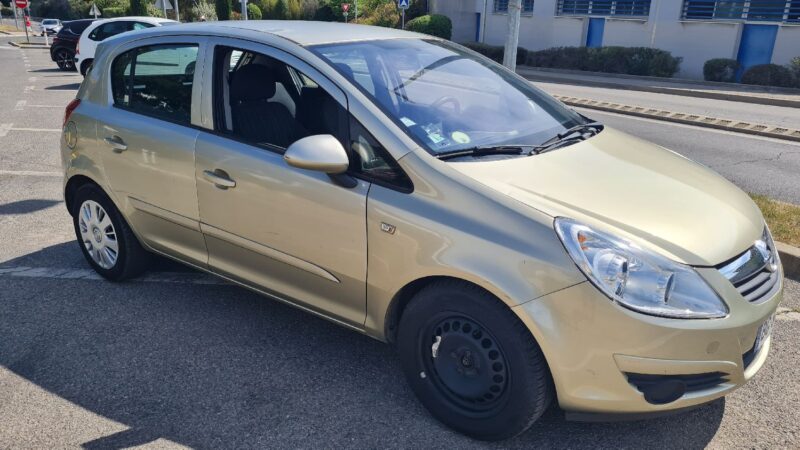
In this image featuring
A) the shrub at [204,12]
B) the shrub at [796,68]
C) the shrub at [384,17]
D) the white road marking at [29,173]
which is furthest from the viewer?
the shrub at [204,12]

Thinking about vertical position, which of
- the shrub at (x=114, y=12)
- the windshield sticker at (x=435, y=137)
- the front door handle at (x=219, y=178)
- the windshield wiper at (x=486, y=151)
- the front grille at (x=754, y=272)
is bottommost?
the shrub at (x=114, y=12)

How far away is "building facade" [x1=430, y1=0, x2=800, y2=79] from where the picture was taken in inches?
851

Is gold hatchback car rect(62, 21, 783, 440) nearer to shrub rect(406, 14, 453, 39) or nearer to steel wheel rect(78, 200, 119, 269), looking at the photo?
steel wheel rect(78, 200, 119, 269)

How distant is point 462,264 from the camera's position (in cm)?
263

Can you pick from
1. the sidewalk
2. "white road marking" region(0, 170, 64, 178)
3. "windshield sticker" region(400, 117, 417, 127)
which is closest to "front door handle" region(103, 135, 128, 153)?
"windshield sticker" region(400, 117, 417, 127)

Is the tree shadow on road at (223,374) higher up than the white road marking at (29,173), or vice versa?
the tree shadow on road at (223,374)

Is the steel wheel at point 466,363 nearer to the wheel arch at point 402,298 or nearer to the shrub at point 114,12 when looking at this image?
the wheel arch at point 402,298

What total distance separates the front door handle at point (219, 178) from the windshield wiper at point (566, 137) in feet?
5.05

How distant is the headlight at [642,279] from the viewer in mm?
2420

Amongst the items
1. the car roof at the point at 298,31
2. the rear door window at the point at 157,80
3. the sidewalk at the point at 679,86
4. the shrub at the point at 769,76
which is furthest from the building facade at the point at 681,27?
the rear door window at the point at 157,80

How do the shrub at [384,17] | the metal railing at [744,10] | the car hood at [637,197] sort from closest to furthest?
the car hood at [637,197], the metal railing at [744,10], the shrub at [384,17]

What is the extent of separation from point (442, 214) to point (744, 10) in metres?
23.9

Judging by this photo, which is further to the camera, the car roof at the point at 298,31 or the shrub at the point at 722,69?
the shrub at the point at 722,69

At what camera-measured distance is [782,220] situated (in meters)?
5.45
